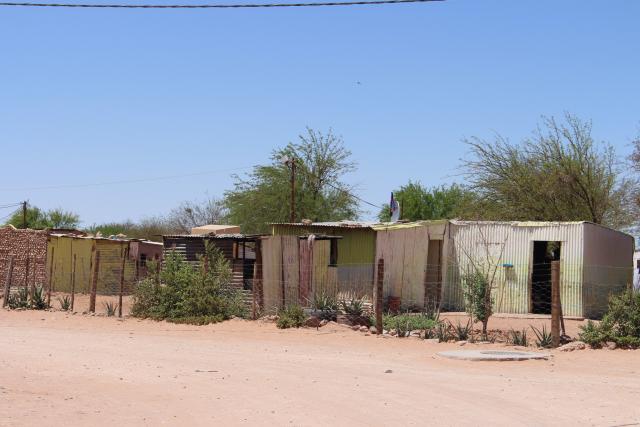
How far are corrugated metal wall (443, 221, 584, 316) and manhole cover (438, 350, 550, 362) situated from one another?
783 centimetres

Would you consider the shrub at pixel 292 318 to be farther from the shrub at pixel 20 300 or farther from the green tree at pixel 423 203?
the green tree at pixel 423 203

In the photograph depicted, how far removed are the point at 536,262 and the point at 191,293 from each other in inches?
435


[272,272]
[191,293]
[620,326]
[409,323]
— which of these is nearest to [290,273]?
[272,272]

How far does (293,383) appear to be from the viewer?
11969mm

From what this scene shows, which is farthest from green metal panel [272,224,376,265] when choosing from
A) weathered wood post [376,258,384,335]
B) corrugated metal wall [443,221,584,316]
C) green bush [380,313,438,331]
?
weathered wood post [376,258,384,335]

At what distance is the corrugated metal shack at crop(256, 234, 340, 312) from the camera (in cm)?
2205

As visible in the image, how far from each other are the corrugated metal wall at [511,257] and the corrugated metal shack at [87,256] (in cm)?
1155

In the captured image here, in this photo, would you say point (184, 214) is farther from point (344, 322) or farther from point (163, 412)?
point (163, 412)

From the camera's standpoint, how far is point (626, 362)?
605 inches

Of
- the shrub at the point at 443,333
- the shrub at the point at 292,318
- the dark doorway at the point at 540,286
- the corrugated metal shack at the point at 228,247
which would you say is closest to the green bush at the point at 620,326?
the shrub at the point at 443,333

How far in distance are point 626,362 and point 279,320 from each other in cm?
837

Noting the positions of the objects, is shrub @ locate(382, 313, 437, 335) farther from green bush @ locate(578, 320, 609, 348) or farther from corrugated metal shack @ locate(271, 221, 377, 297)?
corrugated metal shack @ locate(271, 221, 377, 297)

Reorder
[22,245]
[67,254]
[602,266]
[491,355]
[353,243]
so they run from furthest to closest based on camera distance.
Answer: [67,254], [22,245], [353,243], [602,266], [491,355]

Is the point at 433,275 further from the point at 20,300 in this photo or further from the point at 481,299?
the point at 20,300
